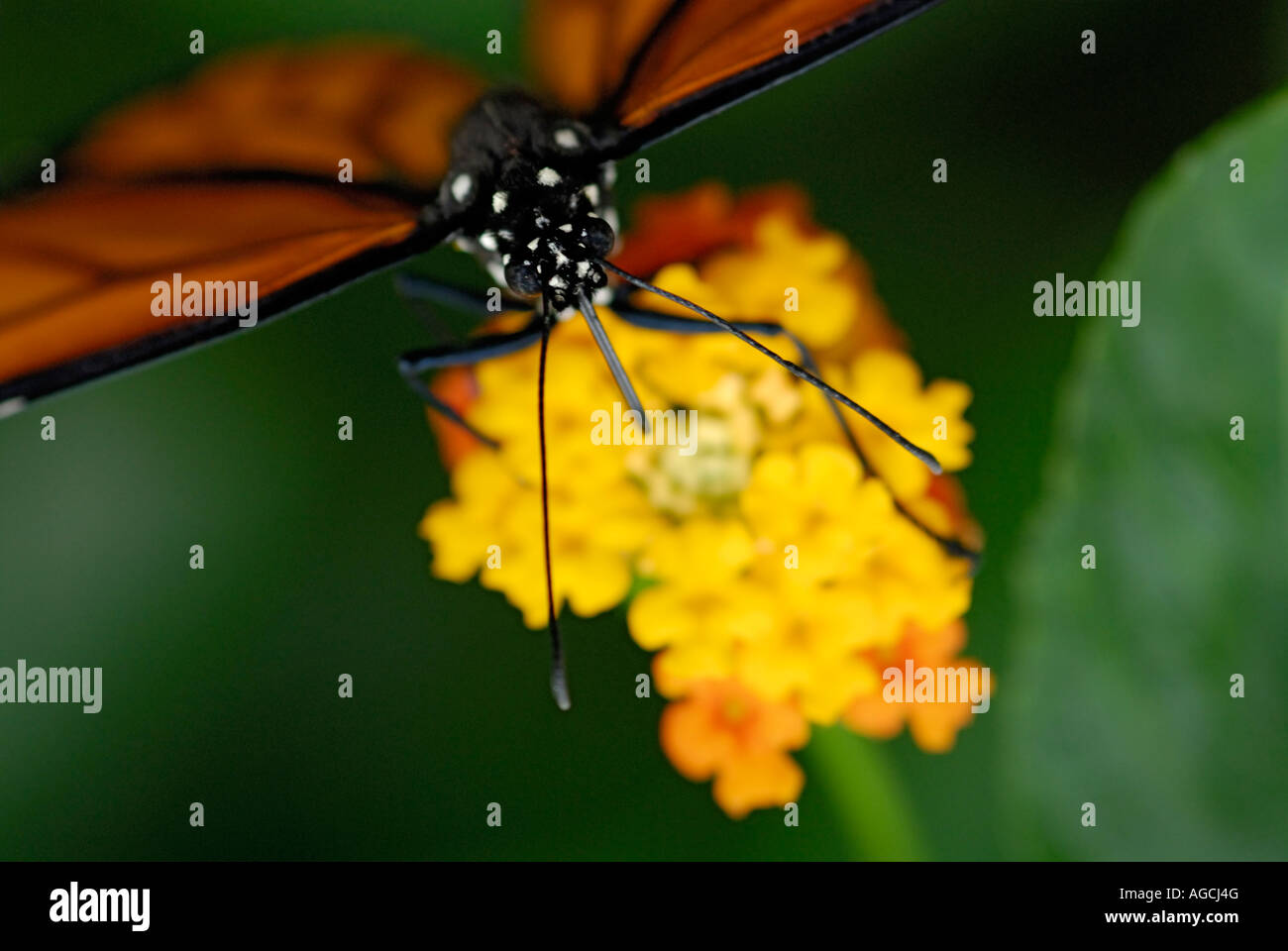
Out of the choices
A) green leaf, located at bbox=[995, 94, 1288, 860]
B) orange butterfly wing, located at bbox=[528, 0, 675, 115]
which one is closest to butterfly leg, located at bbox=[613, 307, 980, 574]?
green leaf, located at bbox=[995, 94, 1288, 860]

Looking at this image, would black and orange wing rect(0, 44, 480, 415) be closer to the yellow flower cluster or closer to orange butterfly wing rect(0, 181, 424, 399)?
orange butterfly wing rect(0, 181, 424, 399)

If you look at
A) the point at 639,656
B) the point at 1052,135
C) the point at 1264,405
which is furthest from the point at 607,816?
the point at 1052,135

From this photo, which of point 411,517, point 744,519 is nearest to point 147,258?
point 411,517

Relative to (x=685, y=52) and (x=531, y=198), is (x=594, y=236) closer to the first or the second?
(x=531, y=198)

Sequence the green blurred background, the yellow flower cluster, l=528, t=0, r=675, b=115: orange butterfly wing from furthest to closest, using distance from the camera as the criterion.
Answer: the green blurred background → l=528, t=0, r=675, b=115: orange butterfly wing → the yellow flower cluster

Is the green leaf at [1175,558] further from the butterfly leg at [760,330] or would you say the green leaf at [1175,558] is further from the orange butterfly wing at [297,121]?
the orange butterfly wing at [297,121]

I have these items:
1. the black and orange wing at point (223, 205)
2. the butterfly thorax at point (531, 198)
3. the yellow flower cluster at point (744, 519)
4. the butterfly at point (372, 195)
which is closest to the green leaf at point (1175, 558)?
the yellow flower cluster at point (744, 519)
